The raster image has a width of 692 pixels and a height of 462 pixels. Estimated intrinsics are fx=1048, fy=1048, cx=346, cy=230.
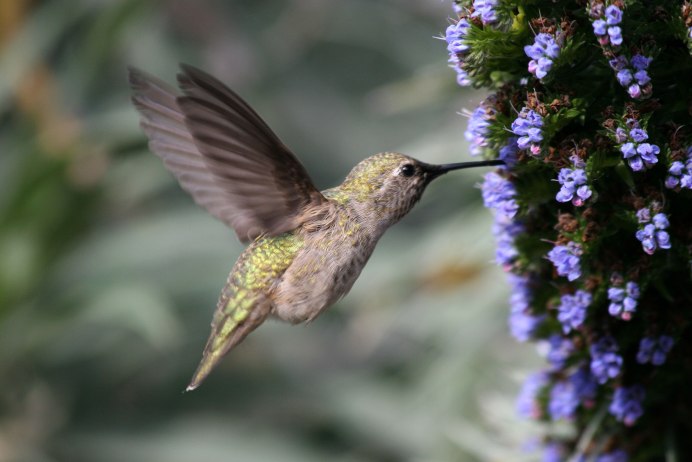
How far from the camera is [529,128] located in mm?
2686

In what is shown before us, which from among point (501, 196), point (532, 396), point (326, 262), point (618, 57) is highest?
point (618, 57)

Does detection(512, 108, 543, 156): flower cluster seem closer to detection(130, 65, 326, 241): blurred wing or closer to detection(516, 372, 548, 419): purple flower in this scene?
detection(130, 65, 326, 241): blurred wing

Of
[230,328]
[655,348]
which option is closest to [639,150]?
[655,348]

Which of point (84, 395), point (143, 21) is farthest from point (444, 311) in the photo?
point (143, 21)

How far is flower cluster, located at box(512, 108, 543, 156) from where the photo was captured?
106 inches

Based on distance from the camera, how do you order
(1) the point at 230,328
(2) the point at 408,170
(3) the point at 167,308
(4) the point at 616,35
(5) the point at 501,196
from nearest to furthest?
(4) the point at 616,35 → (5) the point at 501,196 → (2) the point at 408,170 → (1) the point at 230,328 → (3) the point at 167,308

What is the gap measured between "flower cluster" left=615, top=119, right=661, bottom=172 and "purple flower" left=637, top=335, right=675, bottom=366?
0.54 meters

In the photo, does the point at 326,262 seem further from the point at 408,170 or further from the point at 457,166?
the point at 457,166

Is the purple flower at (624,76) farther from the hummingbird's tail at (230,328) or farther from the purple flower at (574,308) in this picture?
the hummingbird's tail at (230,328)

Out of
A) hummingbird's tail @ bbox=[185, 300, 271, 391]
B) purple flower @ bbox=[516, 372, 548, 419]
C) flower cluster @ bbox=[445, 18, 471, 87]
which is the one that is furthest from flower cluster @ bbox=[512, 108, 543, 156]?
hummingbird's tail @ bbox=[185, 300, 271, 391]

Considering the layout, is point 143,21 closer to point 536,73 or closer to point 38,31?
point 38,31

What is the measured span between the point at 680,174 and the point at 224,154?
131cm

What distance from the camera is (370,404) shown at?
20.3 ft

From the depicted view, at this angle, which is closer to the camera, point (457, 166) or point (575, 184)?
point (575, 184)
